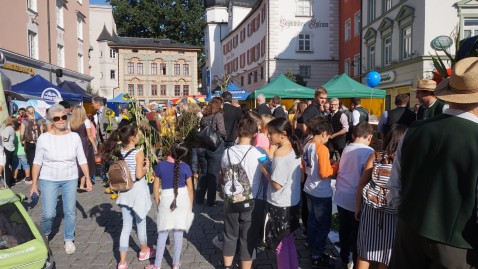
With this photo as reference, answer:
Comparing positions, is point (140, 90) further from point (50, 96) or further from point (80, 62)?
point (50, 96)

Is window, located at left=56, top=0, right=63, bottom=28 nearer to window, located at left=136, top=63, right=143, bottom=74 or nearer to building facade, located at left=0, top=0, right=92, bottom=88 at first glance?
building facade, located at left=0, top=0, right=92, bottom=88

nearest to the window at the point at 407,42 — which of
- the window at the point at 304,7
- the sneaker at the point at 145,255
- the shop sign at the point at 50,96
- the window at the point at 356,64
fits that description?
the window at the point at 356,64

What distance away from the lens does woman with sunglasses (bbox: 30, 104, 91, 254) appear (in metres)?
4.79

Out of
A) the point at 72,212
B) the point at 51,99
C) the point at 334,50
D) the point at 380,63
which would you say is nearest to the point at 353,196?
the point at 72,212

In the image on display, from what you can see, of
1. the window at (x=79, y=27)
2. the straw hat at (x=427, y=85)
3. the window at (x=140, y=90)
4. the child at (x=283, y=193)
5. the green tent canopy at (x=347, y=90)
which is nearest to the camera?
the child at (x=283, y=193)

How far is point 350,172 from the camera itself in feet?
13.2

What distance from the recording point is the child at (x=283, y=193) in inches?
152

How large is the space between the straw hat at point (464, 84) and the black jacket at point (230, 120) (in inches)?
216

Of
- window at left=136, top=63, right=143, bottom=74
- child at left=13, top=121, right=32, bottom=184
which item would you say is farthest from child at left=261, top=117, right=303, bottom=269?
window at left=136, top=63, right=143, bottom=74

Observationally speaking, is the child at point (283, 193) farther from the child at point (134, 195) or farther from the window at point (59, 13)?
the window at point (59, 13)

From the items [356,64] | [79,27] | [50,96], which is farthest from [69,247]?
[79,27]

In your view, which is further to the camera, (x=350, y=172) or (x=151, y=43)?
(x=151, y=43)

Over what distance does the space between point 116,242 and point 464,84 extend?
4698 millimetres

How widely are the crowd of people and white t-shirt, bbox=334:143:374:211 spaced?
11mm
